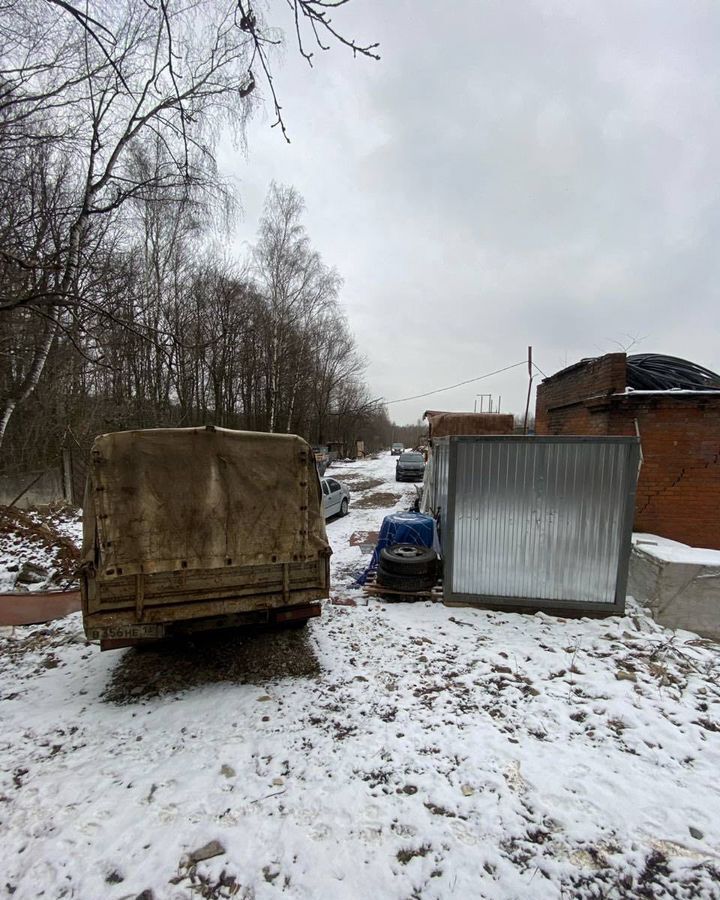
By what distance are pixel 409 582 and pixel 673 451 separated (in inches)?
190

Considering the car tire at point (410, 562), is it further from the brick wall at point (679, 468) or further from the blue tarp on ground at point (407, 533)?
the brick wall at point (679, 468)

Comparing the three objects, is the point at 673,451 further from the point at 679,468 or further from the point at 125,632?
the point at 125,632

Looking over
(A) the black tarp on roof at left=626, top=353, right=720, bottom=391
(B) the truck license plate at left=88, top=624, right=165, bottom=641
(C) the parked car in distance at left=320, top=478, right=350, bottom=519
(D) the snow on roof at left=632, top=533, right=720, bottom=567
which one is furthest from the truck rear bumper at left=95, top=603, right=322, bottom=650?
(C) the parked car in distance at left=320, top=478, right=350, bottom=519

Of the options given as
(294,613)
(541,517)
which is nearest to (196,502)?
(294,613)

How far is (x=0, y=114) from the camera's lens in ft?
13.2

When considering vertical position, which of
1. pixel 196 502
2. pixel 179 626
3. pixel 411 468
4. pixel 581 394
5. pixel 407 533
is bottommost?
pixel 179 626

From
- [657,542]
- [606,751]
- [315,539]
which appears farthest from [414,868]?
[657,542]

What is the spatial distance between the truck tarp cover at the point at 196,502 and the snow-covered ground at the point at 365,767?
48.8 inches

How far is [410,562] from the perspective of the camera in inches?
224

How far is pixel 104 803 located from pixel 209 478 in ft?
7.55

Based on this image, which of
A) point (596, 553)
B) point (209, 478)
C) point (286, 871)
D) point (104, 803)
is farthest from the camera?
point (596, 553)

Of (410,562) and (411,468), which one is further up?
(411,468)

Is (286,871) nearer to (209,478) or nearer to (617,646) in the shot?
(209,478)

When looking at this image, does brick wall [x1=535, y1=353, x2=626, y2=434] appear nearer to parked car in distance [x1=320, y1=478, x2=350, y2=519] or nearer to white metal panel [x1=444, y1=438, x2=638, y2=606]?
white metal panel [x1=444, y1=438, x2=638, y2=606]
